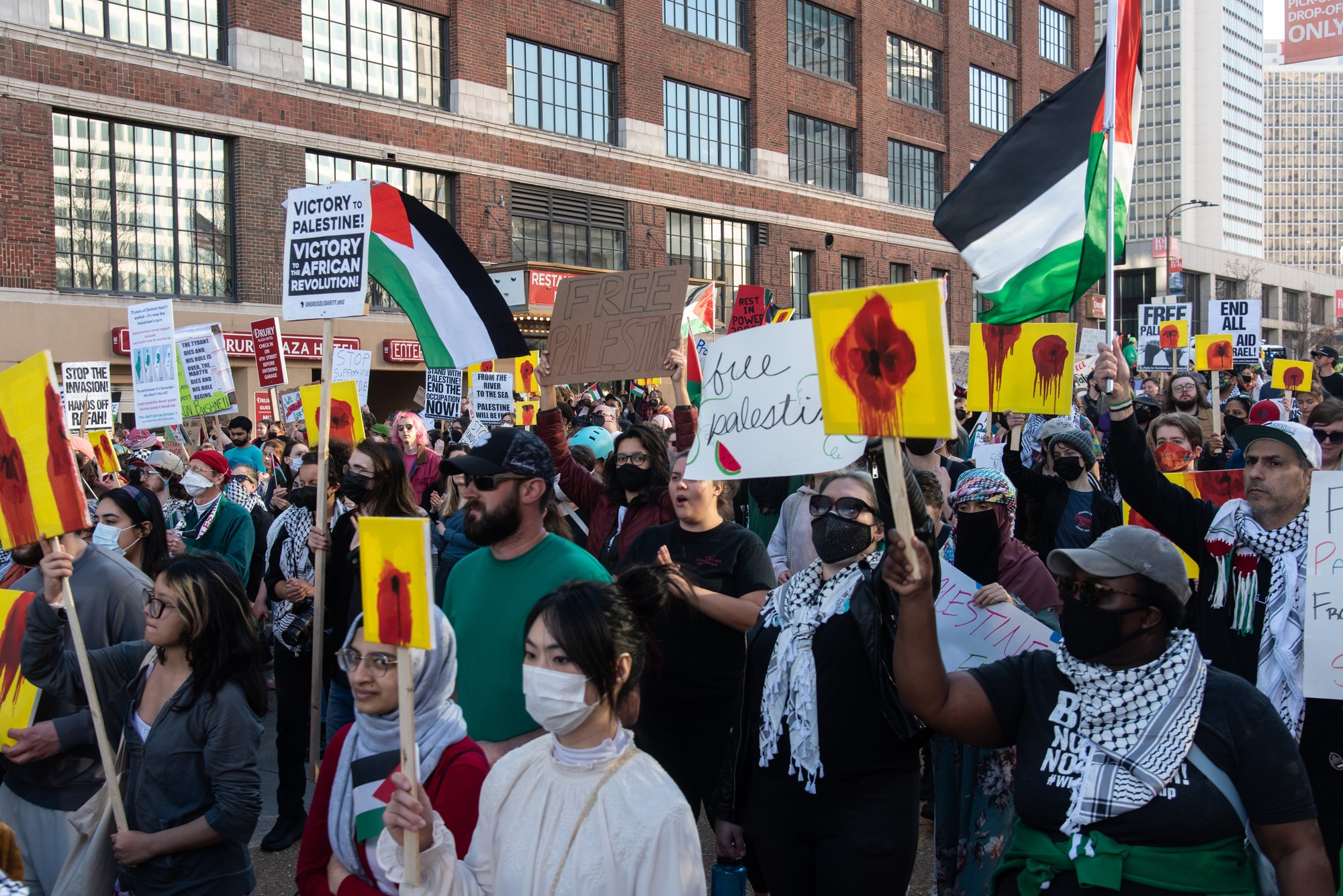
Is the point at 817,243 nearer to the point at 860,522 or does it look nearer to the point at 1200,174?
the point at 860,522

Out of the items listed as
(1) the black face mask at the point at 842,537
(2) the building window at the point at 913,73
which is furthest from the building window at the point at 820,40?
(1) the black face mask at the point at 842,537

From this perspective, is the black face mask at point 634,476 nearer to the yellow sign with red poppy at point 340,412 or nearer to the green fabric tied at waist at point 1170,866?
the green fabric tied at waist at point 1170,866

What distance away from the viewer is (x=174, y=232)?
76.9ft

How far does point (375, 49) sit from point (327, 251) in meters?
22.1

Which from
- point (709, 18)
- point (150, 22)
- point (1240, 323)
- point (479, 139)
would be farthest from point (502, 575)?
point (709, 18)

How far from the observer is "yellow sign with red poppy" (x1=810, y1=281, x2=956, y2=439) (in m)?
2.47

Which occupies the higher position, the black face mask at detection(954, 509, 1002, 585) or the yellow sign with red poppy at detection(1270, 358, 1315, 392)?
the yellow sign with red poppy at detection(1270, 358, 1315, 392)

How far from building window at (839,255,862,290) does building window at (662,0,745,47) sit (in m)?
8.01

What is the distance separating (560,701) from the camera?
8.58 feet

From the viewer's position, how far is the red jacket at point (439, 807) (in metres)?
2.87

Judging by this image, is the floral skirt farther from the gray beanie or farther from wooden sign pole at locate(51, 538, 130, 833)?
wooden sign pole at locate(51, 538, 130, 833)

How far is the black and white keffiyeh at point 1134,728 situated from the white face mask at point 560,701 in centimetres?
113


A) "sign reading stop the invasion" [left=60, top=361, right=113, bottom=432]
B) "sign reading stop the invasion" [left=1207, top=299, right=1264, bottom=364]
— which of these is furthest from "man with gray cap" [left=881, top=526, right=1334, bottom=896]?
"sign reading stop the invasion" [left=1207, top=299, right=1264, bottom=364]

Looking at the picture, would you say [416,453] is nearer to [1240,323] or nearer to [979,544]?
[979,544]
